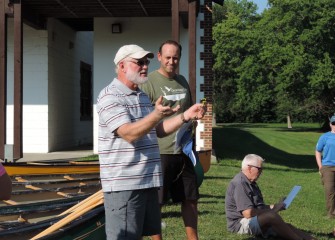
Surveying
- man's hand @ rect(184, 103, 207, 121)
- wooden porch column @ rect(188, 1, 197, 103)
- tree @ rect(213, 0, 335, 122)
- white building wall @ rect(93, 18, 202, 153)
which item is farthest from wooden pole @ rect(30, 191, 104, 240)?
tree @ rect(213, 0, 335, 122)

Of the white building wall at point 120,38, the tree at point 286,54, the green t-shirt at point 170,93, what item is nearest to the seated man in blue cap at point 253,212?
the green t-shirt at point 170,93

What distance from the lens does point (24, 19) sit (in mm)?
13102

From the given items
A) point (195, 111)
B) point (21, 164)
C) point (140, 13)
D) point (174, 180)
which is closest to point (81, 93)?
point (140, 13)

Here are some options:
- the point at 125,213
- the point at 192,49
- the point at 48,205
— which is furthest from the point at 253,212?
the point at 192,49

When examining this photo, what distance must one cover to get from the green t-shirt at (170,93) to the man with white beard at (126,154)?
3.80 feet

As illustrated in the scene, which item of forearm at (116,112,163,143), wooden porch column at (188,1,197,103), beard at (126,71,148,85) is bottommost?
forearm at (116,112,163,143)

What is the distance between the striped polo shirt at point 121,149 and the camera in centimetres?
324

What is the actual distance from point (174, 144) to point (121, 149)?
57.5 inches

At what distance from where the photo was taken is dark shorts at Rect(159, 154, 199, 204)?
4668 millimetres

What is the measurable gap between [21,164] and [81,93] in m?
11.8

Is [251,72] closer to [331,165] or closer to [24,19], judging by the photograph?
[24,19]

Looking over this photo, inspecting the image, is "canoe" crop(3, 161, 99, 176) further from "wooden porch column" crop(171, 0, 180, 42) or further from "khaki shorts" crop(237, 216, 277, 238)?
"wooden porch column" crop(171, 0, 180, 42)

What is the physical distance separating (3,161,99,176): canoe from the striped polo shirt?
369 centimetres

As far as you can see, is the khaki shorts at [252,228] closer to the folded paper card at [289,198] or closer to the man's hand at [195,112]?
the folded paper card at [289,198]
